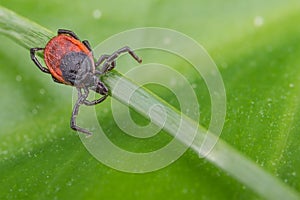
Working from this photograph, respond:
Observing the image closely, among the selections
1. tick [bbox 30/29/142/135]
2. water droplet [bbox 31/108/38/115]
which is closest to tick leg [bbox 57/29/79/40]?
tick [bbox 30/29/142/135]

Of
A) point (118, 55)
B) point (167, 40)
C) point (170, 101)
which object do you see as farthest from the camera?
point (167, 40)

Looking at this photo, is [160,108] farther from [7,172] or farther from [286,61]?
[286,61]

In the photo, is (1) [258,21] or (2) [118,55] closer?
(2) [118,55]

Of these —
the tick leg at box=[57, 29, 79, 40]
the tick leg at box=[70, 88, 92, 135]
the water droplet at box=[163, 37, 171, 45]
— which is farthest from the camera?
the water droplet at box=[163, 37, 171, 45]

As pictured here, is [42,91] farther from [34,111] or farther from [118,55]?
[118,55]

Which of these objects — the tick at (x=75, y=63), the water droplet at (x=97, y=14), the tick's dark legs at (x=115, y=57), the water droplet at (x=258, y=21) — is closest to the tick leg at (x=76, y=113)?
the tick at (x=75, y=63)

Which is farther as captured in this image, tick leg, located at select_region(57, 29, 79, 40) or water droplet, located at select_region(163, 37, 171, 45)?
water droplet, located at select_region(163, 37, 171, 45)

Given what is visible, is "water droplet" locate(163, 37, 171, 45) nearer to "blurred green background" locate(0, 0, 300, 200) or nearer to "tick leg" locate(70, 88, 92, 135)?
"blurred green background" locate(0, 0, 300, 200)

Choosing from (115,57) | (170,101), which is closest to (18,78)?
(115,57)
